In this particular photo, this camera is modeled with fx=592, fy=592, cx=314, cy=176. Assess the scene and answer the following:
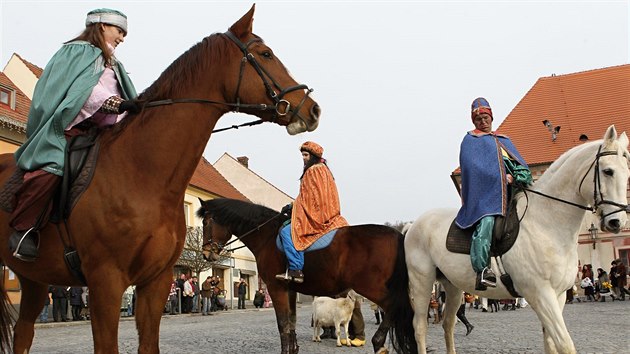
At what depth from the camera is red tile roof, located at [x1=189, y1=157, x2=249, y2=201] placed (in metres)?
45.7

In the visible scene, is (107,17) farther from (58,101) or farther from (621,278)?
(621,278)

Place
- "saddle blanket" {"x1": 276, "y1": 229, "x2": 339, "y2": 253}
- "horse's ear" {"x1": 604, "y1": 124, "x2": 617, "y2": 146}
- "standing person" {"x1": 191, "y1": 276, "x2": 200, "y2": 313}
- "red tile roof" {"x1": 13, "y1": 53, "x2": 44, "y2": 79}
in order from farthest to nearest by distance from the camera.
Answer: "red tile roof" {"x1": 13, "y1": 53, "x2": 44, "y2": 79} → "standing person" {"x1": 191, "y1": 276, "x2": 200, "y2": 313} → "saddle blanket" {"x1": 276, "y1": 229, "x2": 339, "y2": 253} → "horse's ear" {"x1": 604, "y1": 124, "x2": 617, "y2": 146}

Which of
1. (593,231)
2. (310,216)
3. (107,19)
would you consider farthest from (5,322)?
(593,231)

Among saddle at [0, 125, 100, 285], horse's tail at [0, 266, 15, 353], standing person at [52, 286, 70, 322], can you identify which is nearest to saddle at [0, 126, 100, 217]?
saddle at [0, 125, 100, 285]

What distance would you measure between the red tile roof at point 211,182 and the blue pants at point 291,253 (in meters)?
36.0

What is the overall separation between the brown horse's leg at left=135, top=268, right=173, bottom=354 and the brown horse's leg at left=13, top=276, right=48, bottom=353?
1319mm

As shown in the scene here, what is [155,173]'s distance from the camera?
3.63 meters

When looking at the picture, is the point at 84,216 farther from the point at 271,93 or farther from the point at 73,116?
the point at 271,93

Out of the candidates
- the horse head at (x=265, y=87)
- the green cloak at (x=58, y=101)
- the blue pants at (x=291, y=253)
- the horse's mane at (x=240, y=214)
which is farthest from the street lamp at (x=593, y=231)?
the green cloak at (x=58, y=101)

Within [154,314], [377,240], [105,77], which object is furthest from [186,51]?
[377,240]

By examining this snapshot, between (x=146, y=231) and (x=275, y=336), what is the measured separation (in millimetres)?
10064

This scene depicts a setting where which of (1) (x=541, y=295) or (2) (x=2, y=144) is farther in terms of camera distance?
(2) (x=2, y=144)

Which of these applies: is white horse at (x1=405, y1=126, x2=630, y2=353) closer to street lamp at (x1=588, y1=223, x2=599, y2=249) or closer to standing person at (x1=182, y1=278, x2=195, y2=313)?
standing person at (x1=182, y1=278, x2=195, y2=313)

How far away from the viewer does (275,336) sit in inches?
510
